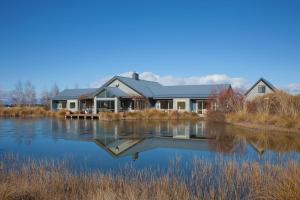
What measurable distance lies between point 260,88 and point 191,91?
9070 mm

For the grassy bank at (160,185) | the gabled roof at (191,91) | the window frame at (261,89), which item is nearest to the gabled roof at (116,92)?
the gabled roof at (191,91)

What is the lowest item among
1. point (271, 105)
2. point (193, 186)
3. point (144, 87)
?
point (193, 186)

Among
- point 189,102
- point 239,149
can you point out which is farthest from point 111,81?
point 239,149

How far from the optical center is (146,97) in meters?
43.6

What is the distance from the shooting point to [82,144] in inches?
658

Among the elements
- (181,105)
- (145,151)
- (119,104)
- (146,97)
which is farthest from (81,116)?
(145,151)

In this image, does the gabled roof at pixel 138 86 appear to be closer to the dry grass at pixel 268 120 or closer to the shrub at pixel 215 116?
the shrub at pixel 215 116

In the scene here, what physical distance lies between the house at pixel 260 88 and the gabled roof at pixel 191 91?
11.7 feet

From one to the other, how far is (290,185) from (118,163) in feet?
20.9

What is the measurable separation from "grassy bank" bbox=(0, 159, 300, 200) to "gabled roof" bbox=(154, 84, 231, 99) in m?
32.4

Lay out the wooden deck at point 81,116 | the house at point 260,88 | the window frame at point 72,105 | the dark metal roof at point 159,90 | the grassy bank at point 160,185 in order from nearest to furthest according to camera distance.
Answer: the grassy bank at point 160,185 < the wooden deck at point 81,116 < the dark metal roof at point 159,90 < the house at point 260,88 < the window frame at point 72,105

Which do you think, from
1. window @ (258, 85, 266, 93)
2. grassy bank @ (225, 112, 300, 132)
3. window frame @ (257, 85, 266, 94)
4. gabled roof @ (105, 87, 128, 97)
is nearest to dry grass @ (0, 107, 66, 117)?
gabled roof @ (105, 87, 128, 97)

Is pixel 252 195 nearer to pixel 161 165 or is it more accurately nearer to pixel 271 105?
pixel 161 165

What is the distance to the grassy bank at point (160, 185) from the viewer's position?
6.33 metres
